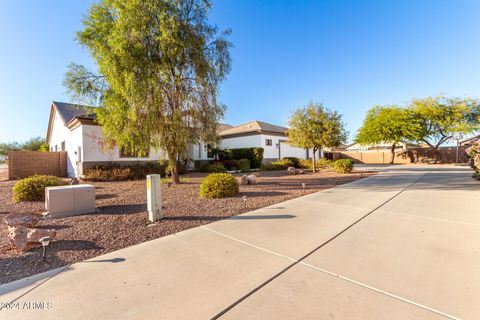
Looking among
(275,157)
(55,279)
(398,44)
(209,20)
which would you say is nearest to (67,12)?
(209,20)

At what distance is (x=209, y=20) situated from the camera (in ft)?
32.1

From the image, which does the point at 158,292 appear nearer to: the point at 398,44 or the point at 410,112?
the point at 398,44

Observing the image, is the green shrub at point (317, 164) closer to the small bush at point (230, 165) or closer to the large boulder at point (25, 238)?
the small bush at point (230, 165)

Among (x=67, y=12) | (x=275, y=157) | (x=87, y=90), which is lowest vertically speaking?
(x=275, y=157)

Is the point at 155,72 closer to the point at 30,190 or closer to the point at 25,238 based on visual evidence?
the point at 30,190

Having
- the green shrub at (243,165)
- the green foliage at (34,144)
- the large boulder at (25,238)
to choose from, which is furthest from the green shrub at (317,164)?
the green foliage at (34,144)

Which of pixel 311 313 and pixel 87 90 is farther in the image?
pixel 87 90

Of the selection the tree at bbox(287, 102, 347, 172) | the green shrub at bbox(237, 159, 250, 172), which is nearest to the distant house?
the green shrub at bbox(237, 159, 250, 172)

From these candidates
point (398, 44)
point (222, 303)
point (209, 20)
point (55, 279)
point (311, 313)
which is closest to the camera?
point (311, 313)

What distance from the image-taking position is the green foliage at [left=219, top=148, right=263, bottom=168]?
21.0 metres

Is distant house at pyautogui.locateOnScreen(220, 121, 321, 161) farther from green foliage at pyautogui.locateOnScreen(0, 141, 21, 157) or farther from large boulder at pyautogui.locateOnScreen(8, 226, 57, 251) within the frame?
green foliage at pyautogui.locateOnScreen(0, 141, 21, 157)

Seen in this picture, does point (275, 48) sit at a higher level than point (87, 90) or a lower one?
higher

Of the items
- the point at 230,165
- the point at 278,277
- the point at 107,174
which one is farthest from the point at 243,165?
the point at 278,277

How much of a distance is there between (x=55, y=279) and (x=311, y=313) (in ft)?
10.4
